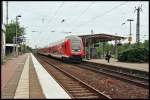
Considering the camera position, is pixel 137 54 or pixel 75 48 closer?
pixel 137 54

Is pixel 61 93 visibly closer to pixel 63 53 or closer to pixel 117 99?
pixel 117 99

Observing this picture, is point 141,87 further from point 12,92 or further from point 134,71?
point 134,71

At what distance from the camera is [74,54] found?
41.2 metres

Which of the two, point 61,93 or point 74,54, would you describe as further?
point 74,54

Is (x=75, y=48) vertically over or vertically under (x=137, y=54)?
over

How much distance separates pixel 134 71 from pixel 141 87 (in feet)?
31.2

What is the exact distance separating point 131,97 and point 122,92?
1460 millimetres

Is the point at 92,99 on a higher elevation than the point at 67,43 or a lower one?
lower

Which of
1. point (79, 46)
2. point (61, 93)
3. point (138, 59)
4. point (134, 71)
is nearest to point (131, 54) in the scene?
point (138, 59)

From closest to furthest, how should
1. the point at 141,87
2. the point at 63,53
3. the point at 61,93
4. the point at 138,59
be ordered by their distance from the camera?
1. the point at 61,93
2. the point at 141,87
3. the point at 138,59
4. the point at 63,53

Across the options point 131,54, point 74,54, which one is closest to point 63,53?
point 74,54

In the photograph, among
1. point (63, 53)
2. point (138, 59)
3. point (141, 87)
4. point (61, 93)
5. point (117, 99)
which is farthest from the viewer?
point (63, 53)

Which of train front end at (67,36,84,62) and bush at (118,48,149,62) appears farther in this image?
train front end at (67,36,84,62)

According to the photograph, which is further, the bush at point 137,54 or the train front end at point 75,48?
the train front end at point 75,48
